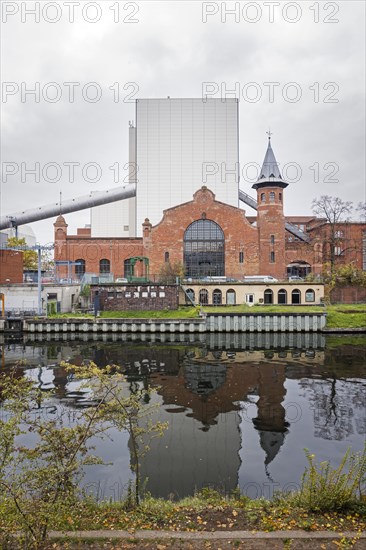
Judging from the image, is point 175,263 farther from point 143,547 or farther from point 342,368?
point 143,547

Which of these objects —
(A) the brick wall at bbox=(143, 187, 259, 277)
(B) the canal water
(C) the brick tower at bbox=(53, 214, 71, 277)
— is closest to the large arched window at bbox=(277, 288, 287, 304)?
(A) the brick wall at bbox=(143, 187, 259, 277)

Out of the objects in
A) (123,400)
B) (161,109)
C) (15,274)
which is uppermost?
Result: (161,109)

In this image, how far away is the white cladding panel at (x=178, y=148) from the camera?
210 ft

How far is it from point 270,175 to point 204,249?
12.4 metres

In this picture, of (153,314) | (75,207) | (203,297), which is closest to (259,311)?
(203,297)

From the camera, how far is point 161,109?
64125mm

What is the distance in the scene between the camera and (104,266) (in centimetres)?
5247

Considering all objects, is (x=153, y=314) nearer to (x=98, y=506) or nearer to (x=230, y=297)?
(x=230, y=297)

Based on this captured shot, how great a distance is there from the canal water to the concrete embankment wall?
4.06 meters

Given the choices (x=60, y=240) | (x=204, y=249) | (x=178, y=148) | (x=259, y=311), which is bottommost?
(x=259, y=311)

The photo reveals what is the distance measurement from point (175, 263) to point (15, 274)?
18.1m

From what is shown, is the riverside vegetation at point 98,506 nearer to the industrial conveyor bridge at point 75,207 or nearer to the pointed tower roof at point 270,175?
the pointed tower roof at point 270,175

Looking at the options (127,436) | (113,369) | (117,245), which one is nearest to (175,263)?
(117,245)

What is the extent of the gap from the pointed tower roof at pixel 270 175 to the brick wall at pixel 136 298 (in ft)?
67.3
